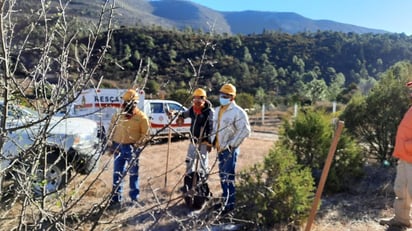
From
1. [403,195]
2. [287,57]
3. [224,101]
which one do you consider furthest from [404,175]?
[287,57]

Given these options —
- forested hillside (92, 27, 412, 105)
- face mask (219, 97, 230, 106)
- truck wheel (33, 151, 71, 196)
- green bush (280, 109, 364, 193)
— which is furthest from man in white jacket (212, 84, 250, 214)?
forested hillside (92, 27, 412, 105)

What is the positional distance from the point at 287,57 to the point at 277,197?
5891 cm

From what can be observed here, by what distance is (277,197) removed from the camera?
463 centimetres

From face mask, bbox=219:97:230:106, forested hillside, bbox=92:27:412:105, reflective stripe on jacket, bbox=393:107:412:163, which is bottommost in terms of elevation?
forested hillside, bbox=92:27:412:105

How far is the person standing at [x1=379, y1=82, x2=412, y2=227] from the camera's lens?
4129mm

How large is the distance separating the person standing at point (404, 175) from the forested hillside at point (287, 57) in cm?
3507

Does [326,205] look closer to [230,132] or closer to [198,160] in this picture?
[230,132]

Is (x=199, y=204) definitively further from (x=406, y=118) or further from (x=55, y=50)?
(x=55, y=50)

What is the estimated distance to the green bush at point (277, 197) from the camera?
15.1 feet

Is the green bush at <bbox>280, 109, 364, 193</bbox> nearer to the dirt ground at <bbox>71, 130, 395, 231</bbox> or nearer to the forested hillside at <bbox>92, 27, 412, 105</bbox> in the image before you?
the dirt ground at <bbox>71, 130, 395, 231</bbox>

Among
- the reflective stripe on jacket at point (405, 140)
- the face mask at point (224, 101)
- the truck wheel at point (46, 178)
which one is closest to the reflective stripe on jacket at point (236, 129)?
the face mask at point (224, 101)

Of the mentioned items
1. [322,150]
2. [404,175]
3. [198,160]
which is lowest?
[322,150]

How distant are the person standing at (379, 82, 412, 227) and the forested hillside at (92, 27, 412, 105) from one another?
3507cm

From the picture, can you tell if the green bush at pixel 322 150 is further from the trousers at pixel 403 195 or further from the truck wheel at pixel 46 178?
the truck wheel at pixel 46 178
